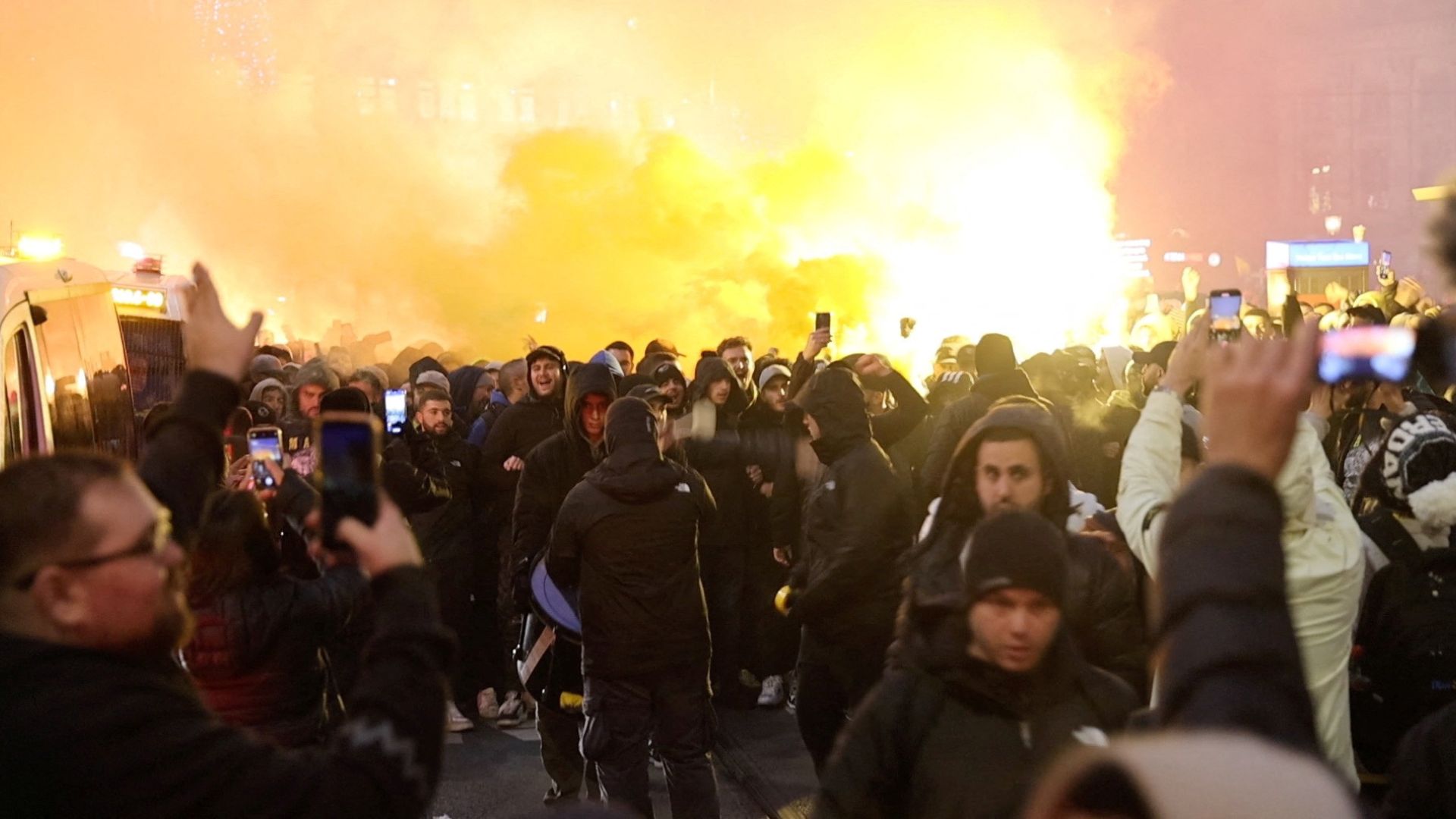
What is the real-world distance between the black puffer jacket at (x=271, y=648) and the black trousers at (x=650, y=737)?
1.68 metres

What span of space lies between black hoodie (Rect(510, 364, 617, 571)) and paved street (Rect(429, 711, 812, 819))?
1157 millimetres

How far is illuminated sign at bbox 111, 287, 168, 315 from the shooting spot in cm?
920

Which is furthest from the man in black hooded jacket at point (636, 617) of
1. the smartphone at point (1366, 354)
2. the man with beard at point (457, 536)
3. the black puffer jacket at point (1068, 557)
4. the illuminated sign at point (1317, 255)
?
the illuminated sign at point (1317, 255)

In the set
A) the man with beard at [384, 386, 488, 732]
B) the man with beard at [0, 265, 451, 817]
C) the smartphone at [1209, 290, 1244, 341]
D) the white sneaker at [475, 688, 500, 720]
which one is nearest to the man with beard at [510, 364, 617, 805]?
the man with beard at [384, 386, 488, 732]

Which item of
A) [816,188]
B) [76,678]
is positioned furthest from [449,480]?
[816,188]

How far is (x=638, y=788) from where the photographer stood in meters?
5.92

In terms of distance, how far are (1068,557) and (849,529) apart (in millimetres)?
2193

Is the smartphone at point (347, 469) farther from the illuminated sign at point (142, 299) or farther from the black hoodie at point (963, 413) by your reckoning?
the illuminated sign at point (142, 299)

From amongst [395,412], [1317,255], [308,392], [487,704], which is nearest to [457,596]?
[487,704]

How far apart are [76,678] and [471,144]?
2580 cm

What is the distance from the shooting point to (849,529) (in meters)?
5.72

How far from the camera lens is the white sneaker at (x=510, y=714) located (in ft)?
28.2

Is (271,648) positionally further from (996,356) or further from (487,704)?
(487,704)

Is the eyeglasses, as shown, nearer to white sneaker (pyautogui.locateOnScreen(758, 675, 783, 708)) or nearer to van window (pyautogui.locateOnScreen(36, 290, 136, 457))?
van window (pyautogui.locateOnScreen(36, 290, 136, 457))
